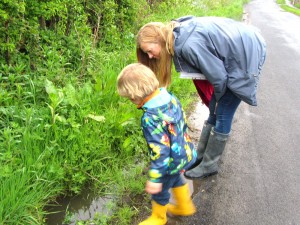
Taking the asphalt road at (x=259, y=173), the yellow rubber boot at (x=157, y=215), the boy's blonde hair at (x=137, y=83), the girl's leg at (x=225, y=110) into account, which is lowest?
the asphalt road at (x=259, y=173)

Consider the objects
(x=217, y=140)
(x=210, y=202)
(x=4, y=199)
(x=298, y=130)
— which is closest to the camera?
(x=4, y=199)

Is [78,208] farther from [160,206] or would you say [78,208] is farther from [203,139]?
[203,139]

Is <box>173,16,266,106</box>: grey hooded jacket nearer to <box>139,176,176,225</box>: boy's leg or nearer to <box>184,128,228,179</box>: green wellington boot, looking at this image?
<box>184,128,228,179</box>: green wellington boot

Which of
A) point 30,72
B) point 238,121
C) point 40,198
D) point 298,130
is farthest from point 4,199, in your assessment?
point 298,130

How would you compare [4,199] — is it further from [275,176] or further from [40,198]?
[275,176]

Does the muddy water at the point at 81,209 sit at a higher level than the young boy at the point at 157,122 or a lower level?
lower

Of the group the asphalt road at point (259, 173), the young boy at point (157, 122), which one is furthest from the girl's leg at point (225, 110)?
the young boy at point (157, 122)

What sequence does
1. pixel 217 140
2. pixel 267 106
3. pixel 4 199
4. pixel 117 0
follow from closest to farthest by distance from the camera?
pixel 4 199, pixel 217 140, pixel 267 106, pixel 117 0

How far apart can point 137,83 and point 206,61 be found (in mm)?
661

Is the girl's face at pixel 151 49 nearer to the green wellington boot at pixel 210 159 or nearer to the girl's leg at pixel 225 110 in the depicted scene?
the girl's leg at pixel 225 110

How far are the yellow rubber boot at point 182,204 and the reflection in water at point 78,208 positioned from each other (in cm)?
54

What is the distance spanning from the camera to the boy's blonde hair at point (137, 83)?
6.30 feet

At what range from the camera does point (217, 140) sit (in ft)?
9.36

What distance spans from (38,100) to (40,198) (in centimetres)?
116
